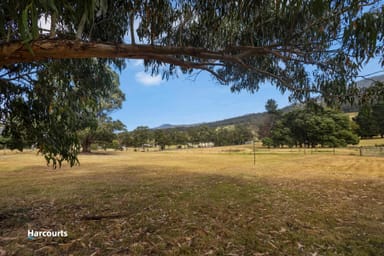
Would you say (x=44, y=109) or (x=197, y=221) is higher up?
(x=44, y=109)

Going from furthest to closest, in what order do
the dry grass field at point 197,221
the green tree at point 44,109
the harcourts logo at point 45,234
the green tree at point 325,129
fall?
the green tree at point 325,129
the green tree at point 44,109
the harcourts logo at point 45,234
the dry grass field at point 197,221

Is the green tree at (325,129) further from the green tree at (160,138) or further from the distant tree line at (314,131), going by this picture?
the green tree at (160,138)

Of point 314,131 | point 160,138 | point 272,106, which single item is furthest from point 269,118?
point 160,138

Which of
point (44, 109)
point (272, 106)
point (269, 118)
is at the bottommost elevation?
point (44, 109)

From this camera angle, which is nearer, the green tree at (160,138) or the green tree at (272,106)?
the green tree at (272,106)

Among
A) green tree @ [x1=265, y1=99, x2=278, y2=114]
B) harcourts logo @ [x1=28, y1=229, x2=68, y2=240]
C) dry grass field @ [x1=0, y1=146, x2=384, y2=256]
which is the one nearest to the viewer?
dry grass field @ [x1=0, y1=146, x2=384, y2=256]

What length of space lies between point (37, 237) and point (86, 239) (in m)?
0.65

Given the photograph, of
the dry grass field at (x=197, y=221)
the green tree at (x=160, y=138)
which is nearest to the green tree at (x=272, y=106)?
the green tree at (x=160, y=138)

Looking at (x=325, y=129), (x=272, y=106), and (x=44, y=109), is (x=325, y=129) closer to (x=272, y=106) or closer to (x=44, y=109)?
(x=272, y=106)

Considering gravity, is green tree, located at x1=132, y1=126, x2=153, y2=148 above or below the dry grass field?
above

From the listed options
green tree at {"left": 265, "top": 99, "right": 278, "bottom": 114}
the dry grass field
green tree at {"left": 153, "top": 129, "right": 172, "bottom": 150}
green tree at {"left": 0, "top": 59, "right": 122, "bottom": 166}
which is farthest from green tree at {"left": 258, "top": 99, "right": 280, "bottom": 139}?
green tree at {"left": 0, "top": 59, "right": 122, "bottom": 166}

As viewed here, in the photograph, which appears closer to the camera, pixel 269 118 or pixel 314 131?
pixel 314 131

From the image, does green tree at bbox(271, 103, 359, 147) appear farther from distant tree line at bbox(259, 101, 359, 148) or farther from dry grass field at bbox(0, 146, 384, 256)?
dry grass field at bbox(0, 146, 384, 256)

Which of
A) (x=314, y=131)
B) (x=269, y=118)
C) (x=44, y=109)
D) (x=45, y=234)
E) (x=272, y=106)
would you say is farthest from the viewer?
(x=269, y=118)
